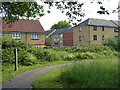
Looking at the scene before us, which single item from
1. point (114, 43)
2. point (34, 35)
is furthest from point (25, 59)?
point (34, 35)

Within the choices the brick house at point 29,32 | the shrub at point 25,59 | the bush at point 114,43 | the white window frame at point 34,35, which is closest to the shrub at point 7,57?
the shrub at point 25,59

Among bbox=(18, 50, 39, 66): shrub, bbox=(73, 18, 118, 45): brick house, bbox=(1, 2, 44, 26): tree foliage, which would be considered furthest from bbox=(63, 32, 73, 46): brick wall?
bbox=(1, 2, 44, 26): tree foliage

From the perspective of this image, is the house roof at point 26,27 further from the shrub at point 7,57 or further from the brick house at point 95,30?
the shrub at point 7,57

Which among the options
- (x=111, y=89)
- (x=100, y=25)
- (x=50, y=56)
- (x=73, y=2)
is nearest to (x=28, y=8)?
(x=73, y=2)

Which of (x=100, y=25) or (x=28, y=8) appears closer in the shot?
(x=28, y=8)

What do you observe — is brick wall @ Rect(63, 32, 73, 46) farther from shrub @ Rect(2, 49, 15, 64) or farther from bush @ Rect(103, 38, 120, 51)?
shrub @ Rect(2, 49, 15, 64)

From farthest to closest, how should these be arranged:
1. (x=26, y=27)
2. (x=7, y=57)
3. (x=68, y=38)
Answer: (x=68, y=38) → (x=26, y=27) → (x=7, y=57)

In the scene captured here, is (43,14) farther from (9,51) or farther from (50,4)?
(9,51)

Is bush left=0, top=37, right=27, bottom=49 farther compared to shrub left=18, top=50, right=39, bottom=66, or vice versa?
bush left=0, top=37, right=27, bottom=49

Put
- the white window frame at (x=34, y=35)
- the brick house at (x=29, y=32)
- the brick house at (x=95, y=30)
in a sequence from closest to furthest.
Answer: the brick house at (x=29, y=32)
the brick house at (x=95, y=30)
the white window frame at (x=34, y=35)

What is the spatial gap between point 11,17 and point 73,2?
4050 millimetres

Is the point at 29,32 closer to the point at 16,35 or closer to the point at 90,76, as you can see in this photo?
the point at 16,35

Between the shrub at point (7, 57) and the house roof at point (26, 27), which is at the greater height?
the house roof at point (26, 27)

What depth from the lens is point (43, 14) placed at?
921cm
